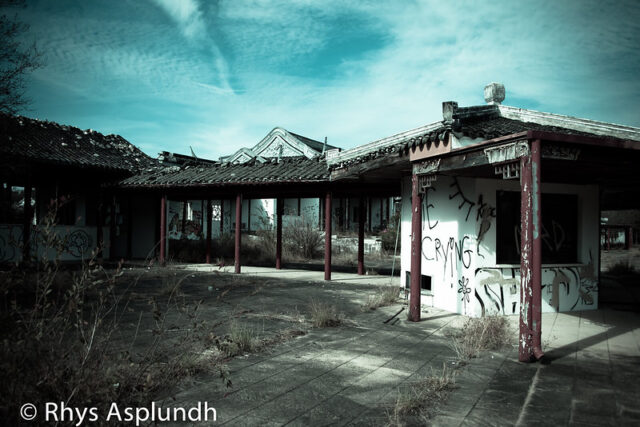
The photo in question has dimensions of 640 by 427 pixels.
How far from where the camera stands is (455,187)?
24.5 ft

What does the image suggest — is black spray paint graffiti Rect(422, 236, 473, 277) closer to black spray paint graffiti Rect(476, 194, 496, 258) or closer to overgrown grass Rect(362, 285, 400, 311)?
black spray paint graffiti Rect(476, 194, 496, 258)

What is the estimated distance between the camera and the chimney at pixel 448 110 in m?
6.43

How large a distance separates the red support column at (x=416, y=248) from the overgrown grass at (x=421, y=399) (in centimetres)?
257

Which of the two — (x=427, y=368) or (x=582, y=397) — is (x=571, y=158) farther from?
(x=427, y=368)

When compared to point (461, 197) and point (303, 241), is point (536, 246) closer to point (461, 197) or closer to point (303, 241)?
point (461, 197)

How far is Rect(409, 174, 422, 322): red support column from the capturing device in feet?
21.6

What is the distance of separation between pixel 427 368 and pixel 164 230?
12.2 metres

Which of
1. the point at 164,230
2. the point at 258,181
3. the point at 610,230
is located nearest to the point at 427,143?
the point at 258,181

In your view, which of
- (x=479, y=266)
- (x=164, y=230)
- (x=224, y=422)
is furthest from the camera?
(x=164, y=230)

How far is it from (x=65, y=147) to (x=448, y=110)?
46.6 feet

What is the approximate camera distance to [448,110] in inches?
258

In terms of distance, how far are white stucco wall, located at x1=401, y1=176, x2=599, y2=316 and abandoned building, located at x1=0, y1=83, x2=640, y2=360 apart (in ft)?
0.06

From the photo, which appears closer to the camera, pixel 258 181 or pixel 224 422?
pixel 224 422

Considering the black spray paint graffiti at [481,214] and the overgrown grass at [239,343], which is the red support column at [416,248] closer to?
the black spray paint graffiti at [481,214]
